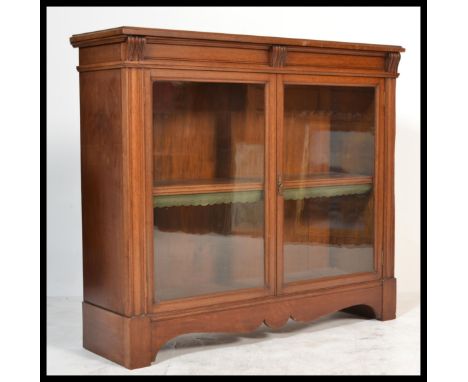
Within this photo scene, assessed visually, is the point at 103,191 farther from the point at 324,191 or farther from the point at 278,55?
the point at 324,191

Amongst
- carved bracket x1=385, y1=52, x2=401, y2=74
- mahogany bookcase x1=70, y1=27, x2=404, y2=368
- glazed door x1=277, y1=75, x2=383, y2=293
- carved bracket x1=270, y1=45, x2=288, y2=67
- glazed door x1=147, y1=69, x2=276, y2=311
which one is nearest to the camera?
mahogany bookcase x1=70, y1=27, x2=404, y2=368

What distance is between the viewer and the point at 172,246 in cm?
440

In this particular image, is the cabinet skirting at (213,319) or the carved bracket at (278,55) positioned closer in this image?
the cabinet skirting at (213,319)

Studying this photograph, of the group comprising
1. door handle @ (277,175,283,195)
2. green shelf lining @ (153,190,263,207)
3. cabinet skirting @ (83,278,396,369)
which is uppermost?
door handle @ (277,175,283,195)

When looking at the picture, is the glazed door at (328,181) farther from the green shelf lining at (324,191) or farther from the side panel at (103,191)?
the side panel at (103,191)

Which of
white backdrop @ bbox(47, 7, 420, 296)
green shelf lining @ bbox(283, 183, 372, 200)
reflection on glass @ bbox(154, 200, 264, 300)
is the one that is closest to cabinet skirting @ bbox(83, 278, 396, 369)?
reflection on glass @ bbox(154, 200, 264, 300)

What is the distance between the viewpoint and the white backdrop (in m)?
5.55

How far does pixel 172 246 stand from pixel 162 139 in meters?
0.49

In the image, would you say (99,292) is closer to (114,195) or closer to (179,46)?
(114,195)

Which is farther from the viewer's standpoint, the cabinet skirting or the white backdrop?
the white backdrop

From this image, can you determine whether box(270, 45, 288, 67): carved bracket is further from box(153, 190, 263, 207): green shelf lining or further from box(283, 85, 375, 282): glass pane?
box(153, 190, 263, 207): green shelf lining

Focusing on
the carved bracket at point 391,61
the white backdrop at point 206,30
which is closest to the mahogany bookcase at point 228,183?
the carved bracket at point 391,61

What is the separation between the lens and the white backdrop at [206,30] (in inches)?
218
